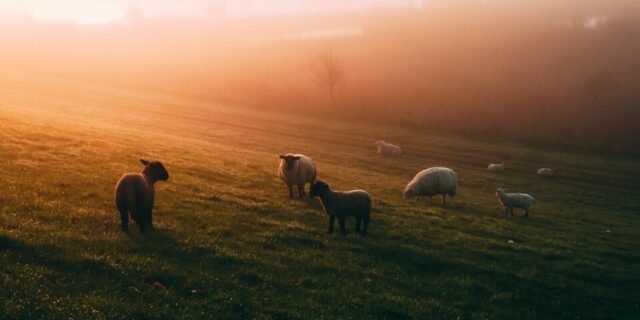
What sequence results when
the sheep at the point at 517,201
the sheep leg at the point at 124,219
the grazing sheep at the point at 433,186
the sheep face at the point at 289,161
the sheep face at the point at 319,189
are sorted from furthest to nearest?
the grazing sheep at the point at 433,186
the sheep at the point at 517,201
the sheep face at the point at 289,161
the sheep face at the point at 319,189
the sheep leg at the point at 124,219

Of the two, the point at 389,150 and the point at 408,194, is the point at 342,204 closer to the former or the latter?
the point at 408,194

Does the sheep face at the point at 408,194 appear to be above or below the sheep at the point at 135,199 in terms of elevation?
below

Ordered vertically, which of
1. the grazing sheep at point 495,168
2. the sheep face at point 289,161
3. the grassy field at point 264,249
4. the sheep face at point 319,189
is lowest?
the grassy field at point 264,249

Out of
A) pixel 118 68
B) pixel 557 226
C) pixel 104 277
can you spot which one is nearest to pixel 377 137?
pixel 557 226

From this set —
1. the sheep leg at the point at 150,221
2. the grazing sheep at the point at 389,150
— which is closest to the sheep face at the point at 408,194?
the sheep leg at the point at 150,221

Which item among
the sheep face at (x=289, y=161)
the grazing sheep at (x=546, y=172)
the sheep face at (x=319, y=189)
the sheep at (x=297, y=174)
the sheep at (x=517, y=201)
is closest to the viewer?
the sheep face at (x=319, y=189)

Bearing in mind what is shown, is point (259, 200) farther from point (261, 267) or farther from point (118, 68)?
point (118, 68)

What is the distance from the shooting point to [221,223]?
53.0 ft

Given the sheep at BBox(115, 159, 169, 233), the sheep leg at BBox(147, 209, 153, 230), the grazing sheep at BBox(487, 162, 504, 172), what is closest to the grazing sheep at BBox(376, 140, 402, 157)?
the grazing sheep at BBox(487, 162, 504, 172)

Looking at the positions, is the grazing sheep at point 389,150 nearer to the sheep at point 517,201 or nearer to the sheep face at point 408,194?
the sheep face at point 408,194

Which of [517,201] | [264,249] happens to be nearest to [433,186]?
[517,201]

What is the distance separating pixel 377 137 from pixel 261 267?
4738 centimetres

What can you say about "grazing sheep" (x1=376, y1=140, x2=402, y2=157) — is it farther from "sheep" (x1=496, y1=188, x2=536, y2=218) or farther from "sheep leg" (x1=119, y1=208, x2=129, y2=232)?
"sheep leg" (x1=119, y1=208, x2=129, y2=232)

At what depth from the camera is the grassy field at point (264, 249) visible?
10.5 m
